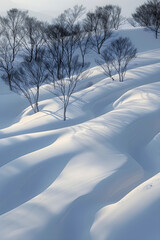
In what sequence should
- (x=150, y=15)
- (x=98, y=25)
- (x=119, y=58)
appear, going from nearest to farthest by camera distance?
1. (x=119, y=58)
2. (x=98, y=25)
3. (x=150, y=15)

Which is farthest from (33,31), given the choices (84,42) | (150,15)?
(150,15)

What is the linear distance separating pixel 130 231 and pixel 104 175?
235 centimetres

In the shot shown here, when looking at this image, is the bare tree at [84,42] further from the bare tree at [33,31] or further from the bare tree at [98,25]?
Answer: the bare tree at [33,31]

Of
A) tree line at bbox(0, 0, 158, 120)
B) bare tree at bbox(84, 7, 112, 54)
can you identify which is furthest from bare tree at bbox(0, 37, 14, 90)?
bare tree at bbox(84, 7, 112, 54)

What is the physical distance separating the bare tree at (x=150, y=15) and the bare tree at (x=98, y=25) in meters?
8.25

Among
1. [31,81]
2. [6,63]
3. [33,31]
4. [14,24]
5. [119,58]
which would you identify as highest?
[14,24]

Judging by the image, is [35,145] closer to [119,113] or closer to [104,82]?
[119,113]

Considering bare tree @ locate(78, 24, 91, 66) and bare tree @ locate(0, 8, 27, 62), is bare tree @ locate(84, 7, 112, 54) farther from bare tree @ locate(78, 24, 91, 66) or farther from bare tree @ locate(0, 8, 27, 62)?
bare tree @ locate(0, 8, 27, 62)

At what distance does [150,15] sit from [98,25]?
1106 centimetres

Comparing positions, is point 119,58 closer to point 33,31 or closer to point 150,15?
point 33,31

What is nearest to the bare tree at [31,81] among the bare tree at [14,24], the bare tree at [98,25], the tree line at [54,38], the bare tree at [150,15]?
the tree line at [54,38]

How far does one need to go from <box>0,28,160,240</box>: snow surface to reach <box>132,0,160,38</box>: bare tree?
29453mm

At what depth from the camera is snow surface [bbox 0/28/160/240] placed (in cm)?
562

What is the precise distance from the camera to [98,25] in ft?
131
